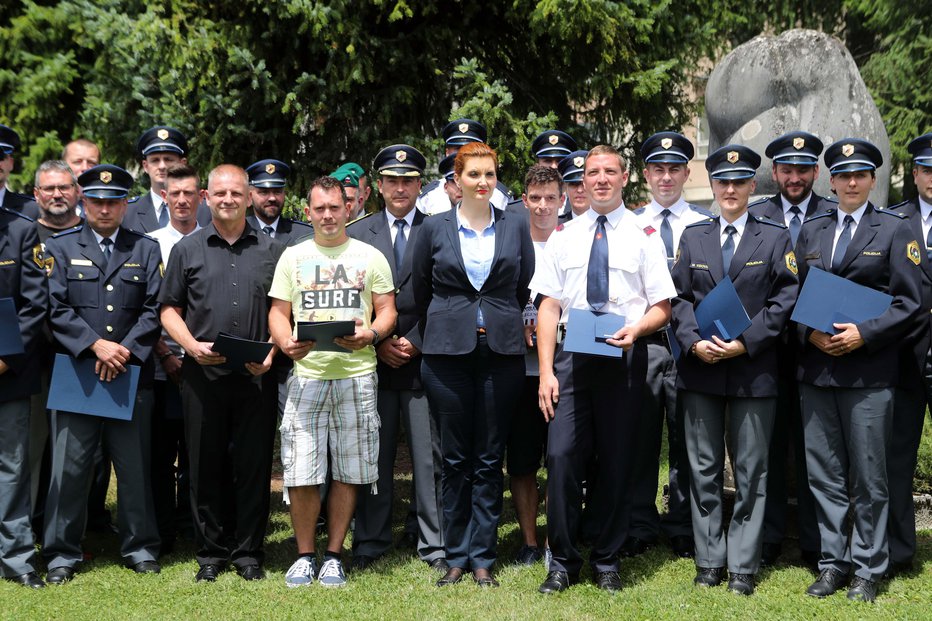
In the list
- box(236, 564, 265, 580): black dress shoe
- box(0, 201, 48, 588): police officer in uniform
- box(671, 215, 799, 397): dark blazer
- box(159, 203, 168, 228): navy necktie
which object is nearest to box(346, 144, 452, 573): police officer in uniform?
box(236, 564, 265, 580): black dress shoe

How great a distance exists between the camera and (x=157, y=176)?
677 cm

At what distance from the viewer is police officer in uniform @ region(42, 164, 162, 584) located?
18.1ft

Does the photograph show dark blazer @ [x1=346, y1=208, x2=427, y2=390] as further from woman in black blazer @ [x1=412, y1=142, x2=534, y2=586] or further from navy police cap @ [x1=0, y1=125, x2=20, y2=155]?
navy police cap @ [x1=0, y1=125, x2=20, y2=155]

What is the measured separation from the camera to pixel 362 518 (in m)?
5.86

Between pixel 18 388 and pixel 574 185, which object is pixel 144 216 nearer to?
pixel 18 388

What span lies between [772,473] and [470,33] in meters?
5.17

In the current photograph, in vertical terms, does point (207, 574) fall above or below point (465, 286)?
below

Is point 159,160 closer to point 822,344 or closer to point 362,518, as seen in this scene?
point 362,518

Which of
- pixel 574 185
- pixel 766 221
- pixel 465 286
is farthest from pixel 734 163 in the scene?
pixel 465 286

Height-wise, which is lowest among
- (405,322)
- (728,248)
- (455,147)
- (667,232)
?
(405,322)

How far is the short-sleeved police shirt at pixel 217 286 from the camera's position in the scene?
17.9 ft

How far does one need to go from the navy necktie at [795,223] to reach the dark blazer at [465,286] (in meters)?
1.65

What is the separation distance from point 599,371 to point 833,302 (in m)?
1.29

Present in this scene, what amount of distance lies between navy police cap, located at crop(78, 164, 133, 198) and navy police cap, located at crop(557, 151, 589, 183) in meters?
2.85
